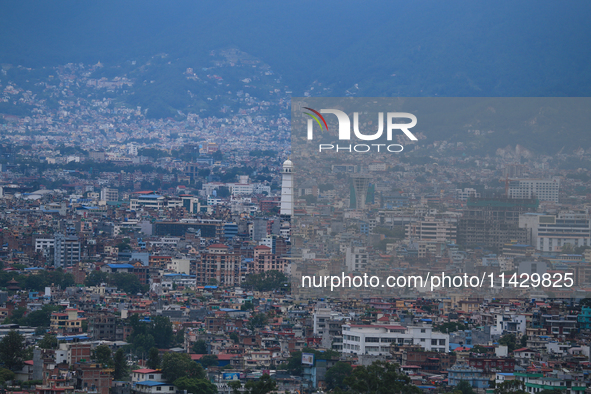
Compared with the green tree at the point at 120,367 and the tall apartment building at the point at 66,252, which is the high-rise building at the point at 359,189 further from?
the tall apartment building at the point at 66,252

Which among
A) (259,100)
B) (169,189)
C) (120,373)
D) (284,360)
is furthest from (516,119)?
(259,100)

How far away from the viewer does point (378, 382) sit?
29.2ft

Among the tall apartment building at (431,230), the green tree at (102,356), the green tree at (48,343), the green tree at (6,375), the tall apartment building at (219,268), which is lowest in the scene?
the green tree at (6,375)

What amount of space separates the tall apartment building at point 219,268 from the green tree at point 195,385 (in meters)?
13.4

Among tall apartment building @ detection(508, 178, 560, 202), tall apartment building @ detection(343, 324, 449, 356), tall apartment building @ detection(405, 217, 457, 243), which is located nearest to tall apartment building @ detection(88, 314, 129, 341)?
tall apartment building @ detection(343, 324, 449, 356)

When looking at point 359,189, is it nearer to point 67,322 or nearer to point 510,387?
point 67,322

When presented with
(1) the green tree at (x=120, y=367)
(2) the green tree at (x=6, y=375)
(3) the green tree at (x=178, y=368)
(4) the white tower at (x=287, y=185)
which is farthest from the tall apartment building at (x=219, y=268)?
(2) the green tree at (x=6, y=375)

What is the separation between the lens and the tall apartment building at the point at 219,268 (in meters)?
24.1

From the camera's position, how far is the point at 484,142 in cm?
1825

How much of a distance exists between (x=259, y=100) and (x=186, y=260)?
43.6 meters

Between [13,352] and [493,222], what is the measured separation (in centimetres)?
783

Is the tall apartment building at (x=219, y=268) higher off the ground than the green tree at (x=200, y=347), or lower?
higher

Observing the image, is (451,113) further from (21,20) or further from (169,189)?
(21,20)

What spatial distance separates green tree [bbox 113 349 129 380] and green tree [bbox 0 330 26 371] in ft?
2.98
